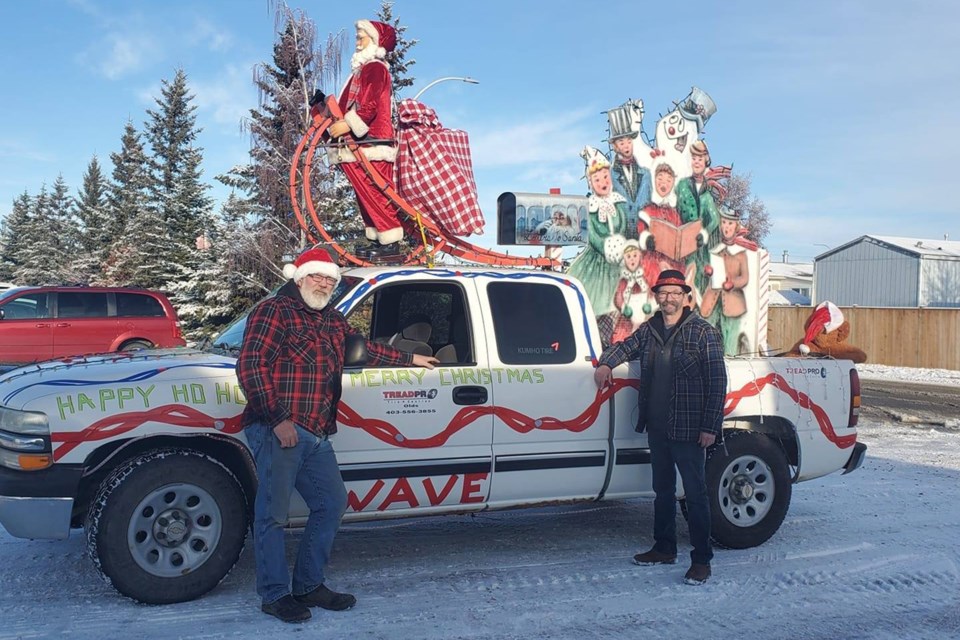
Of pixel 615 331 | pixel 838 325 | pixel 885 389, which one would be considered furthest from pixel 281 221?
pixel 838 325

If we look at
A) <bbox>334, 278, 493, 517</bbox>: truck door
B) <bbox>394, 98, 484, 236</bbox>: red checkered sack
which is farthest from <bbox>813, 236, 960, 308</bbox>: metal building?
<bbox>334, 278, 493, 517</bbox>: truck door

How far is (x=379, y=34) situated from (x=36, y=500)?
4.15 metres

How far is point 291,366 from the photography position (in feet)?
14.2

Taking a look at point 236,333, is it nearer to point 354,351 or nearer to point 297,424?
point 354,351

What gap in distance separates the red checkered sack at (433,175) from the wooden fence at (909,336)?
22783mm

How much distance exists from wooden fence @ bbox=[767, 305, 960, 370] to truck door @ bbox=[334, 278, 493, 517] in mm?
23800

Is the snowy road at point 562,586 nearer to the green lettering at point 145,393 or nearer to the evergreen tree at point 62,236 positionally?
the green lettering at point 145,393

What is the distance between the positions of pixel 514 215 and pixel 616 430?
1.77 m

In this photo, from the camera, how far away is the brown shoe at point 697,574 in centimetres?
514

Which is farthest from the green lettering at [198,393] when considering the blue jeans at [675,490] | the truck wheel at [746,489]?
the truck wheel at [746,489]

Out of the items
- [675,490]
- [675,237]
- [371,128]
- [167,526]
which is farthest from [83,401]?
[675,237]

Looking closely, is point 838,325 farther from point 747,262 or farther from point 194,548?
point 747,262

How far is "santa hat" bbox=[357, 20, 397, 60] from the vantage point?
659 centimetres

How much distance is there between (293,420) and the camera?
427 centimetres
